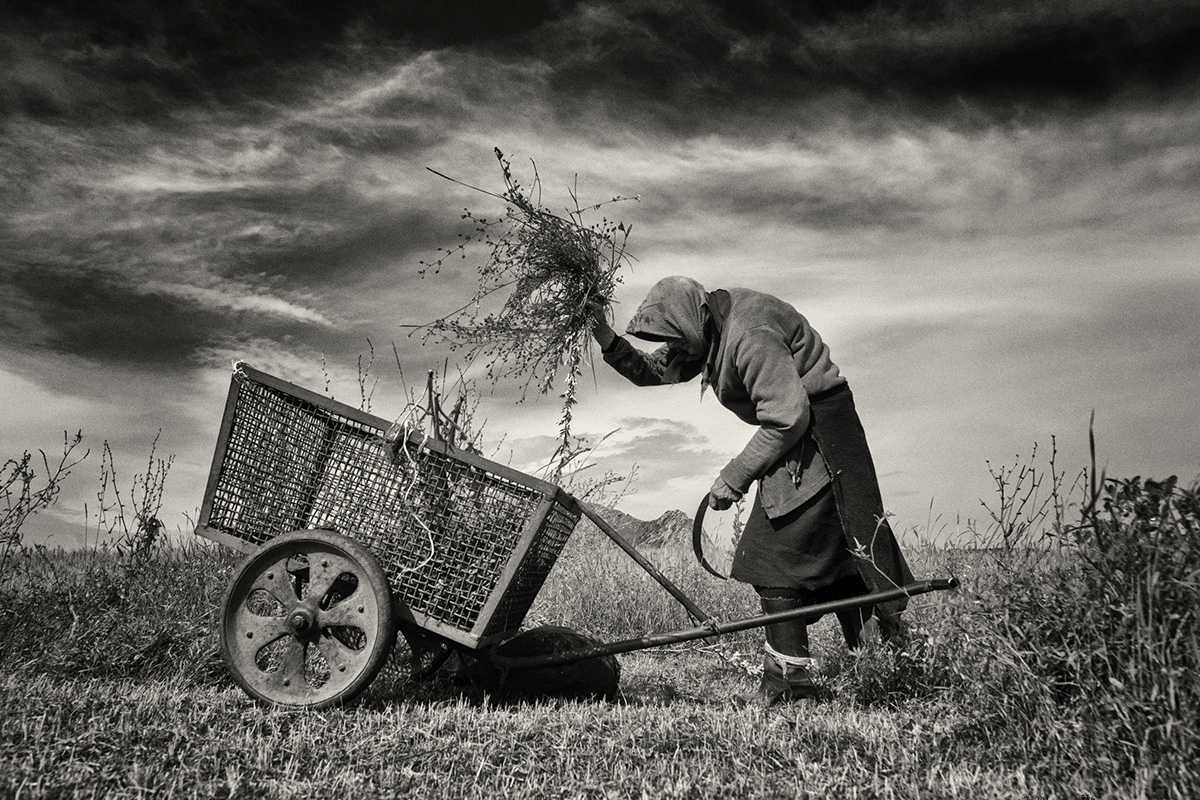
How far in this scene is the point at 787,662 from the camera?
13.0ft

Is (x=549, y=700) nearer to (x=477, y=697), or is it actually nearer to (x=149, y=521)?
(x=477, y=697)

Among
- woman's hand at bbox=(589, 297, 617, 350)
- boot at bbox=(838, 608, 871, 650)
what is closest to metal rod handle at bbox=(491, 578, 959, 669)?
boot at bbox=(838, 608, 871, 650)

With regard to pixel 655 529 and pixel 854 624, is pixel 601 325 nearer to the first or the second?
pixel 854 624

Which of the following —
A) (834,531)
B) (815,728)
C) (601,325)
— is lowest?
(815,728)

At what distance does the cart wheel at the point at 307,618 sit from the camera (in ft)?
11.8

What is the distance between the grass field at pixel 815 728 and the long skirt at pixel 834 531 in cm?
32

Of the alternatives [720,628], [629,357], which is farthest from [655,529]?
[720,628]

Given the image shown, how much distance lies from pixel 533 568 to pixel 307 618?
98cm

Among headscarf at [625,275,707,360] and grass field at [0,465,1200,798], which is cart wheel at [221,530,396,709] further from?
headscarf at [625,275,707,360]

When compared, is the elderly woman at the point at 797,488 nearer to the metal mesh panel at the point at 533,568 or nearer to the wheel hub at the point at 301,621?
the metal mesh panel at the point at 533,568

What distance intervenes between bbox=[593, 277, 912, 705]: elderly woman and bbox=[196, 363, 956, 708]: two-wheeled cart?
32cm

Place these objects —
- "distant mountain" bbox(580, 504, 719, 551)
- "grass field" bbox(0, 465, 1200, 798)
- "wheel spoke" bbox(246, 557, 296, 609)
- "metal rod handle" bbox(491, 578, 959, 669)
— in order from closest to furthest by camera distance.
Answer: "grass field" bbox(0, 465, 1200, 798), "metal rod handle" bbox(491, 578, 959, 669), "wheel spoke" bbox(246, 557, 296, 609), "distant mountain" bbox(580, 504, 719, 551)

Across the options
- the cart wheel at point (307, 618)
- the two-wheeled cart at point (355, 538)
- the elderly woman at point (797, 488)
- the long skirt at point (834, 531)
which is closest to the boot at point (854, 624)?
the elderly woman at point (797, 488)

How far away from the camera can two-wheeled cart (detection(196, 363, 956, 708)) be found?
364cm
